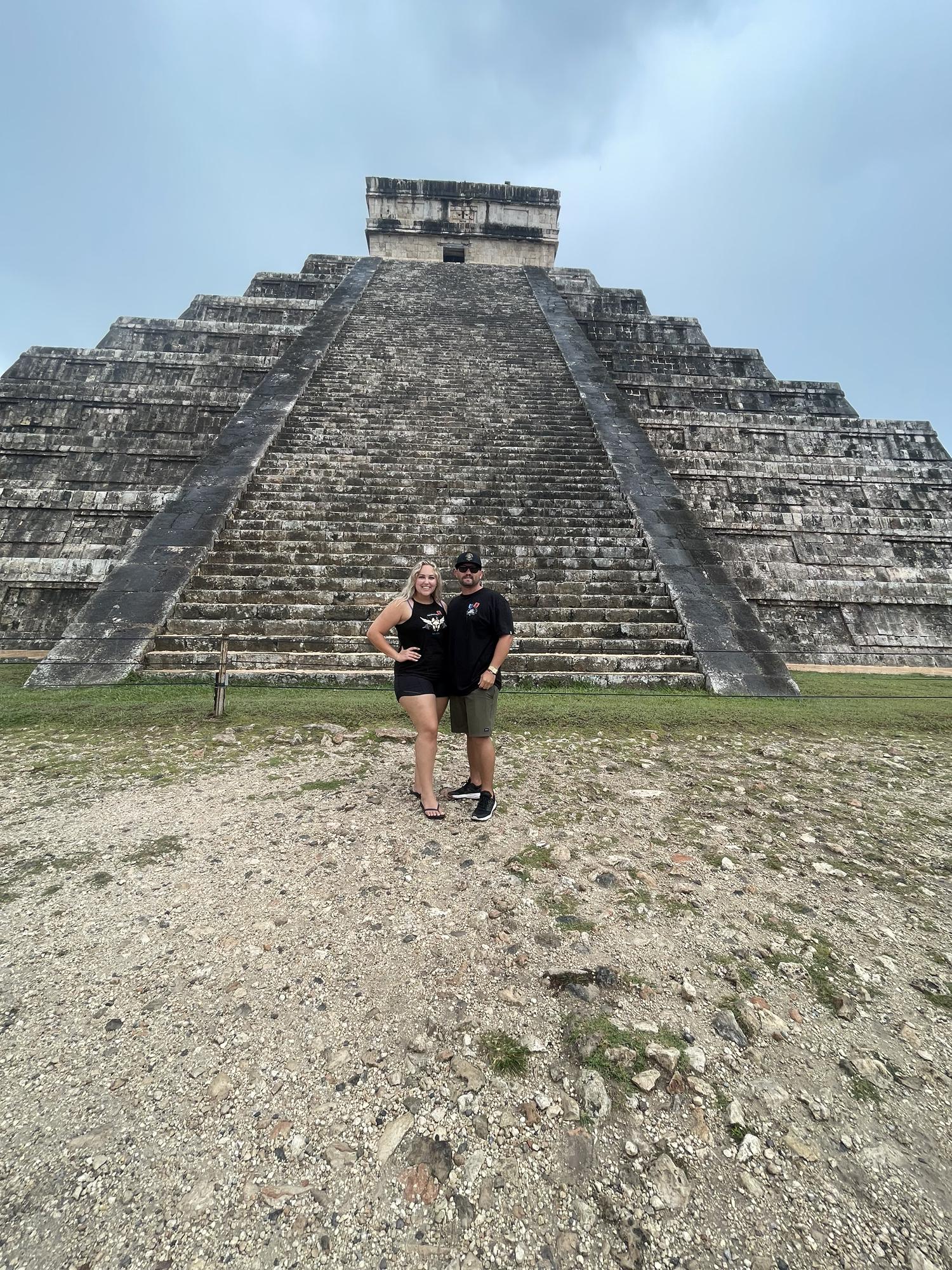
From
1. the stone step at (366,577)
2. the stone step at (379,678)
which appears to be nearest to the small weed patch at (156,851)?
the stone step at (379,678)

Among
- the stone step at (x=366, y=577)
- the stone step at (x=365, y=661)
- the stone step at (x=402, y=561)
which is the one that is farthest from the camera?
the stone step at (x=402, y=561)

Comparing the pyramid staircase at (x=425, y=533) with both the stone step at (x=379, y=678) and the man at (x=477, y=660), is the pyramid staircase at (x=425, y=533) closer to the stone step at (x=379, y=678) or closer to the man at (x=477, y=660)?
the stone step at (x=379, y=678)

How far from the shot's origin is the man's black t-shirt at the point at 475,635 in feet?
12.5

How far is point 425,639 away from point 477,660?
15.6 inches

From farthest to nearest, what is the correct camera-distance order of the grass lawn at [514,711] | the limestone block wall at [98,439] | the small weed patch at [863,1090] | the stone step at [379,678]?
the limestone block wall at [98,439]
the stone step at [379,678]
the grass lawn at [514,711]
the small weed patch at [863,1090]

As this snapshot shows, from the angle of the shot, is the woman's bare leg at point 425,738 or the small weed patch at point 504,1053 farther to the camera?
the woman's bare leg at point 425,738

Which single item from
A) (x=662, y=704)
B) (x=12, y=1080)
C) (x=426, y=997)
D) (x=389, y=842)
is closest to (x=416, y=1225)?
(x=426, y=997)

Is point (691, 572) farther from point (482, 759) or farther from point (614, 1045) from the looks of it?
point (614, 1045)

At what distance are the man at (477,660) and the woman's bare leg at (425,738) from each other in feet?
0.51

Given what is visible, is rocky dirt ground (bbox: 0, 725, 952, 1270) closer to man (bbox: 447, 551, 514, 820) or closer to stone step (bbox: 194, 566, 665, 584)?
man (bbox: 447, 551, 514, 820)

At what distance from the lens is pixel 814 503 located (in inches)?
451

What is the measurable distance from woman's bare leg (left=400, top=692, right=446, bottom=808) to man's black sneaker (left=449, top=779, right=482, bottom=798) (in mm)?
271

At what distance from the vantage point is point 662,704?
20.9ft

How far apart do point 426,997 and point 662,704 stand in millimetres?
4772
